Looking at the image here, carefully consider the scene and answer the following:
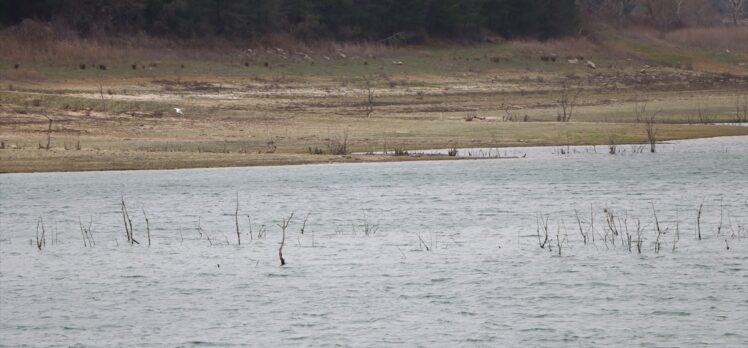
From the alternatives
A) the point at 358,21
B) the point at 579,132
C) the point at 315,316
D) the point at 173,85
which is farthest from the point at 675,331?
the point at 358,21

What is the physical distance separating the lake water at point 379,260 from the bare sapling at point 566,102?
37.7 feet

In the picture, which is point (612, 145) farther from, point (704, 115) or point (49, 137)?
point (49, 137)

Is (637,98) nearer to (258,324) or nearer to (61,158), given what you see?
(61,158)

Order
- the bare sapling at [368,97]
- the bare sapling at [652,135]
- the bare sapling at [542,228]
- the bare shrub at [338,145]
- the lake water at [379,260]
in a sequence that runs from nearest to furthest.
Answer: the lake water at [379,260], the bare sapling at [542,228], the bare shrub at [338,145], the bare sapling at [652,135], the bare sapling at [368,97]

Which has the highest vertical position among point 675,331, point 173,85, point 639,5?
point 639,5

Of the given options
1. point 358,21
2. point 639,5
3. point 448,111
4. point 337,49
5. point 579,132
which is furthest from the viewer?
point 639,5

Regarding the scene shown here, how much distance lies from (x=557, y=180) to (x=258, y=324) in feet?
47.9

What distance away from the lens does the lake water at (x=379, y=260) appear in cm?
1555

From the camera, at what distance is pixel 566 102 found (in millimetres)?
47625

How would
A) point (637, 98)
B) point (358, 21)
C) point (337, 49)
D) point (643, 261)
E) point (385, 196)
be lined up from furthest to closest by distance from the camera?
point (358, 21), point (337, 49), point (637, 98), point (385, 196), point (643, 261)

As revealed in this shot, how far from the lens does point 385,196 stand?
88.8ft

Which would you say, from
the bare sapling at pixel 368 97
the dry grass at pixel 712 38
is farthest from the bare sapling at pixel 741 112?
the dry grass at pixel 712 38

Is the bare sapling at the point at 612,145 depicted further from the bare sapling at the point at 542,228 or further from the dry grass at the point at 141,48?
the dry grass at the point at 141,48

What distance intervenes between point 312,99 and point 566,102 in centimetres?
889
